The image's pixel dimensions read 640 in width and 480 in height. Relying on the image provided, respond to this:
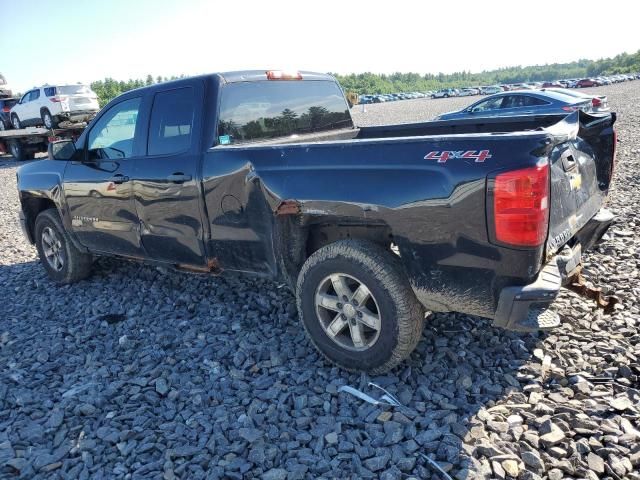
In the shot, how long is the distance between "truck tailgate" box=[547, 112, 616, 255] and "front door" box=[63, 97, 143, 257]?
3355mm

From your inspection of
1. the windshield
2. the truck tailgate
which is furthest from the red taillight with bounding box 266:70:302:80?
the windshield

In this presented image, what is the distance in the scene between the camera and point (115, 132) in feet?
15.6

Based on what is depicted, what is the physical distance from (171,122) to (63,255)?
7.82 ft

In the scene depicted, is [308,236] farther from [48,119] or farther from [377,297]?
[48,119]

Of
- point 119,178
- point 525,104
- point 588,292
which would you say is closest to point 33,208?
point 119,178

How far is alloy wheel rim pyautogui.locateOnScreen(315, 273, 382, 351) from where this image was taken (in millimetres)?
3277

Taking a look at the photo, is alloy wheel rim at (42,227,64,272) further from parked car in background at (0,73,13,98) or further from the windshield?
parked car in background at (0,73,13,98)

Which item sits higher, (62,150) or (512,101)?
(62,150)

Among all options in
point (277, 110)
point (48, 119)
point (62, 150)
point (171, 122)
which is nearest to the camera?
point (171, 122)

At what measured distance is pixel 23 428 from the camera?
3.14 metres

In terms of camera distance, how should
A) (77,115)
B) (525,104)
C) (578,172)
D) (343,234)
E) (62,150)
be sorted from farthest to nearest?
1. (77,115)
2. (525,104)
3. (62,150)
4. (343,234)
5. (578,172)

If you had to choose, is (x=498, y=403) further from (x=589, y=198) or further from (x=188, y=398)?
(x=188, y=398)

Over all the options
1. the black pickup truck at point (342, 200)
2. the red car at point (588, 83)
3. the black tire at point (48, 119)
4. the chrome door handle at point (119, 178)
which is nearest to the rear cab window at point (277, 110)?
the black pickup truck at point (342, 200)

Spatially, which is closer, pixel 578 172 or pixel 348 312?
pixel 578 172
